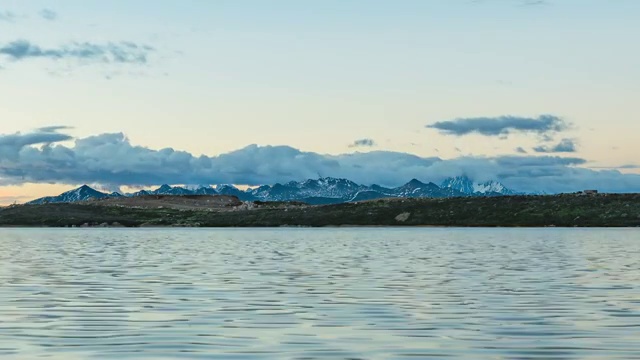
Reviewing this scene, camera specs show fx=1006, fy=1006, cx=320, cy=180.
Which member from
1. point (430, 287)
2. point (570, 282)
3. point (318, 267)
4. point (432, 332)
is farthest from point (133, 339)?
point (318, 267)

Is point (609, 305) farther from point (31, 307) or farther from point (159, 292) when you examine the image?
point (31, 307)

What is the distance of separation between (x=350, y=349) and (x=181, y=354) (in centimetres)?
501

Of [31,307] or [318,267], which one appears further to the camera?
[318,267]

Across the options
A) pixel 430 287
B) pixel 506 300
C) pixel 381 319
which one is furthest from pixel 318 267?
pixel 381 319

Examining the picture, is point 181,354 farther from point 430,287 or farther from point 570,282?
point 570,282

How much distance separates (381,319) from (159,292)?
16574 mm

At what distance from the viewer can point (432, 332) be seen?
34.0 m

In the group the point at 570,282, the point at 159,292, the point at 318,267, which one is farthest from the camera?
the point at 318,267

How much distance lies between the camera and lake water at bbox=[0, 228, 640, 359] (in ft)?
99.5

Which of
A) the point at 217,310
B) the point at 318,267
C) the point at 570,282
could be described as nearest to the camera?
the point at 217,310

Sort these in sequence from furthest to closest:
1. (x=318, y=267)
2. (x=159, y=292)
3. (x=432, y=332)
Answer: (x=318, y=267) → (x=159, y=292) → (x=432, y=332)

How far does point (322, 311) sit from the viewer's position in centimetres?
4106

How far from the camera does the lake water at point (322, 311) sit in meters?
30.3

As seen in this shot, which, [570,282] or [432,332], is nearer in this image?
[432,332]
